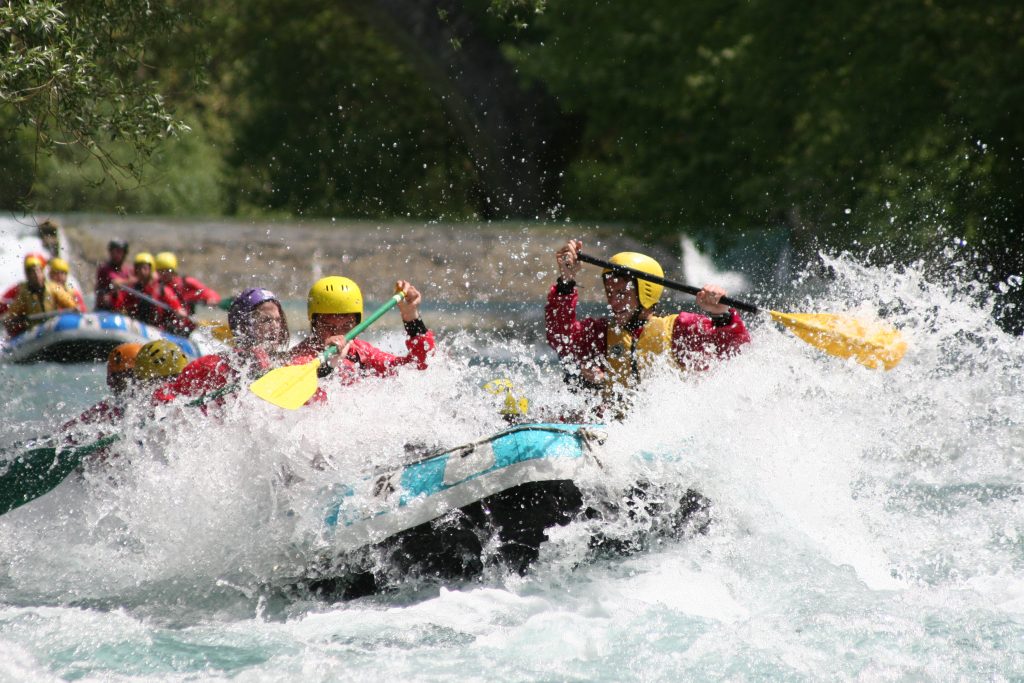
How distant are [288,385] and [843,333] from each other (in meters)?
2.90

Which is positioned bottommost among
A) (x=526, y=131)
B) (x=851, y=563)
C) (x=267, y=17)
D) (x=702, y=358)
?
(x=851, y=563)

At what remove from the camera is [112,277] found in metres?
12.8

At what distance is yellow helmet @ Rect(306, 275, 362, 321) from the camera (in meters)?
6.22

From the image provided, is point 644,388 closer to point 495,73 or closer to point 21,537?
point 21,537

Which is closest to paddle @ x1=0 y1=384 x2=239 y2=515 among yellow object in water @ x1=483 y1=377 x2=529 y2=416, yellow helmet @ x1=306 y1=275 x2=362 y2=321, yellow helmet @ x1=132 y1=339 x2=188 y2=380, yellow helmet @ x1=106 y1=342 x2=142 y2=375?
yellow helmet @ x1=306 y1=275 x2=362 y2=321

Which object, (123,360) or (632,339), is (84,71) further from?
(632,339)

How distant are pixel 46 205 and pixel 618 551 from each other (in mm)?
19258

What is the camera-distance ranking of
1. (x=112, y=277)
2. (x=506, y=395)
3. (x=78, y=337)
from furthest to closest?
1. (x=112, y=277)
2. (x=78, y=337)
3. (x=506, y=395)

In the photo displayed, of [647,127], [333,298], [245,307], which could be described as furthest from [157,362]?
[647,127]

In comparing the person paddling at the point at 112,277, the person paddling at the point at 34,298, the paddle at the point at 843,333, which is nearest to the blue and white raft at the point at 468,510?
the paddle at the point at 843,333

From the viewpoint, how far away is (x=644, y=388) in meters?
6.05

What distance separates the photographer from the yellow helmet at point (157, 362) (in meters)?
6.64

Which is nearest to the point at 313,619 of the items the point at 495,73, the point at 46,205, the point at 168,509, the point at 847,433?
the point at 168,509

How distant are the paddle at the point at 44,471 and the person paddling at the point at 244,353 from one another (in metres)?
0.25
